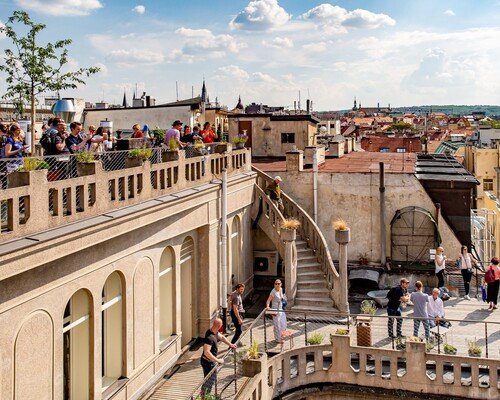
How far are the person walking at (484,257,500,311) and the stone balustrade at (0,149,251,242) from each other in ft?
31.4

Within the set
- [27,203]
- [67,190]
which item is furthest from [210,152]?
[27,203]

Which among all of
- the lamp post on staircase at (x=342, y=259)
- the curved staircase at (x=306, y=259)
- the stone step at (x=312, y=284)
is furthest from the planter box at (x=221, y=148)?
the stone step at (x=312, y=284)

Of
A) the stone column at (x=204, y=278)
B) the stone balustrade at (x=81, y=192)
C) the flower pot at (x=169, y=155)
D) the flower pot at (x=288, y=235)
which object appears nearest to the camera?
the stone balustrade at (x=81, y=192)

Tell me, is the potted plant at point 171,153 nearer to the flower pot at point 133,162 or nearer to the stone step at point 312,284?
the flower pot at point 133,162

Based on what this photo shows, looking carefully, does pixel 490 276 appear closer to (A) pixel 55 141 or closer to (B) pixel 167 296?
(B) pixel 167 296

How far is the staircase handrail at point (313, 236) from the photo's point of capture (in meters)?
19.0

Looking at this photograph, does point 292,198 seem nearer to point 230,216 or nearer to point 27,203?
point 230,216

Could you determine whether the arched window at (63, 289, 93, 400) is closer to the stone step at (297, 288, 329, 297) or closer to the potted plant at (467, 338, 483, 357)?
the stone step at (297, 288, 329, 297)

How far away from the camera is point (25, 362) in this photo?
30.8ft

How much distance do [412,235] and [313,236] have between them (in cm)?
418

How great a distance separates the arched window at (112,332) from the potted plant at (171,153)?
3.64 m

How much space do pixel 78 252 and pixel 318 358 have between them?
775 cm

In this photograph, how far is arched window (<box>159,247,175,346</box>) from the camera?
15.1 metres

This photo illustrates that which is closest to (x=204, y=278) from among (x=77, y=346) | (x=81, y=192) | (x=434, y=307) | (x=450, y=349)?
(x=77, y=346)
